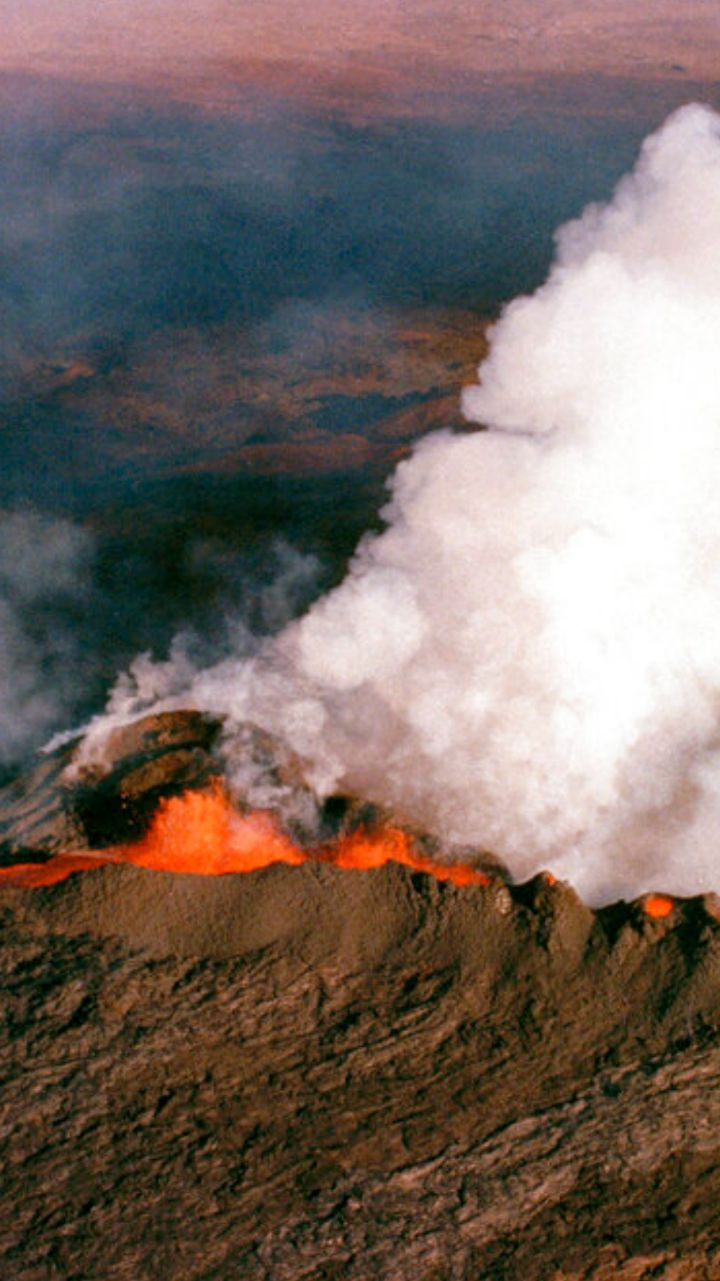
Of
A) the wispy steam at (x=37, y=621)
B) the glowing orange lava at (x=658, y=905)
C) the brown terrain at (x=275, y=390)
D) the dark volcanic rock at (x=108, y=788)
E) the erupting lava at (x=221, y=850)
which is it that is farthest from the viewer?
the brown terrain at (x=275, y=390)

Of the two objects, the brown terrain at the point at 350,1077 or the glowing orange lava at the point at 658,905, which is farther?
the glowing orange lava at the point at 658,905

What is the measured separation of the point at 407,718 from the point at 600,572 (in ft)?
8.46

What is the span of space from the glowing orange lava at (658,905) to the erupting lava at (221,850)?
1.44 m

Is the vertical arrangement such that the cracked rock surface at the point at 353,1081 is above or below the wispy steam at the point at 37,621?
below

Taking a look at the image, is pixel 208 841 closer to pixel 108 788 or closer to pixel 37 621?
pixel 108 788

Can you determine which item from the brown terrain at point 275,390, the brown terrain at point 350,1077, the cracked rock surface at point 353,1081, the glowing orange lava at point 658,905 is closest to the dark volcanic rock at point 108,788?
the brown terrain at point 350,1077

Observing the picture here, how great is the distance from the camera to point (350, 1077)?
7852 mm

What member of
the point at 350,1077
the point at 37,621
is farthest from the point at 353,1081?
the point at 37,621

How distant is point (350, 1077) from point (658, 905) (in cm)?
295

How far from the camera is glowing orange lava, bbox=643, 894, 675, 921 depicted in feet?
29.9

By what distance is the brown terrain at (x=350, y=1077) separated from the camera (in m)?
6.81

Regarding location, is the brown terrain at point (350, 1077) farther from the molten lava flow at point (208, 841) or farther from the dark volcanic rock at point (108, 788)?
the molten lava flow at point (208, 841)

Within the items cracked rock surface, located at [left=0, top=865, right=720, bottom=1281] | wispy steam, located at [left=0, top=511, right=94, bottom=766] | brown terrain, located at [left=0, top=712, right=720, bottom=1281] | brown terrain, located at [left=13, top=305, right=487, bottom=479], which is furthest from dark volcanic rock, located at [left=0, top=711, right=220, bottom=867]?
brown terrain, located at [left=13, top=305, right=487, bottom=479]

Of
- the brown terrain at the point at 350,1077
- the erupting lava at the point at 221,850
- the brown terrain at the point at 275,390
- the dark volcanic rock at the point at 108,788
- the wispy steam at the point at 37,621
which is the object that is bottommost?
the brown terrain at the point at 350,1077
